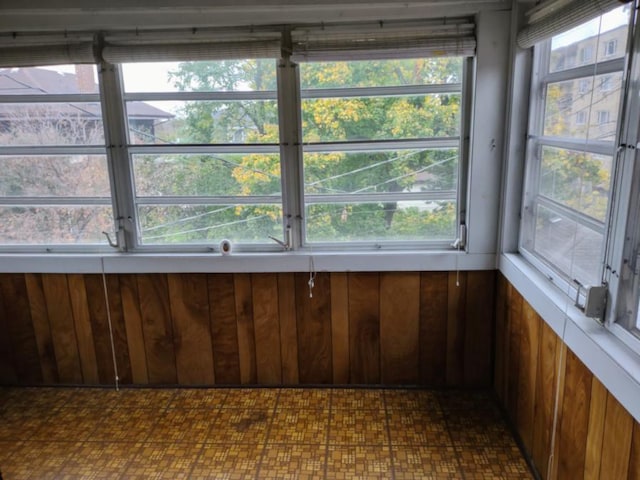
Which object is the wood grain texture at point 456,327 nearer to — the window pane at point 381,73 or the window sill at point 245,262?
the window sill at point 245,262

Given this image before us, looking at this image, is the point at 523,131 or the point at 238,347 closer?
Result: the point at 523,131

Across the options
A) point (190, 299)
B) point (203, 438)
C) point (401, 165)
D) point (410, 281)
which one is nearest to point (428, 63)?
point (401, 165)

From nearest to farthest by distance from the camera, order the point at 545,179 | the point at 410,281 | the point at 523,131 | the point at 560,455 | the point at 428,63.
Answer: the point at 560,455 < the point at 545,179 < the point at 523,131 < the point at 428,63 < the point at 410,281

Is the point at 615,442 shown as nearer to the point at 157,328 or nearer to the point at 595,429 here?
the point at 595,429

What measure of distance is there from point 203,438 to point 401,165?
1.78m

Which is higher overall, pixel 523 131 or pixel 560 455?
pixel 523 131

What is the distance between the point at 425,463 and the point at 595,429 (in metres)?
0.88


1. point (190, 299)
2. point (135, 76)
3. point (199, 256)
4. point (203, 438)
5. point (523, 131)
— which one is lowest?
point (203, 438)

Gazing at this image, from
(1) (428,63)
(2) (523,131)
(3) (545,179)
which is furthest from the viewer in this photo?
(1) (428,63)

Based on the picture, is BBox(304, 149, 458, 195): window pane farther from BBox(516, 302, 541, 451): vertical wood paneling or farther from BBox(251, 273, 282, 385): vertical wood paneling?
BBox(516, 302, 541, 451): vertical wood paneling

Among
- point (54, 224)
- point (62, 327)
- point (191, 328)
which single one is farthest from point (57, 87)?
point (191, 328)

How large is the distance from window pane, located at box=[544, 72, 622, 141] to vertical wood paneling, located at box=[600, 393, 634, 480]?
2.88 ft

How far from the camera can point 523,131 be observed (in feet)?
7.72

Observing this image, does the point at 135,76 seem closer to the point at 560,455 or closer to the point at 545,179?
the point at 545,179
